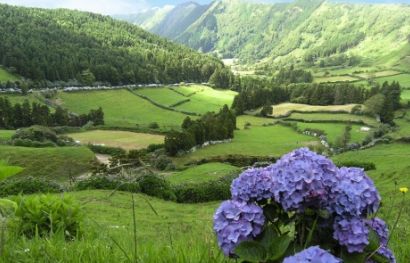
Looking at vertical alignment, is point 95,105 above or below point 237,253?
below

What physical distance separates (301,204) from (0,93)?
500ft

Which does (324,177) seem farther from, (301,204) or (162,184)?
(162,184)

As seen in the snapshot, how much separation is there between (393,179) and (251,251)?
3825 cm

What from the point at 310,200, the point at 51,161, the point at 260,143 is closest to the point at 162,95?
the point at 260,143

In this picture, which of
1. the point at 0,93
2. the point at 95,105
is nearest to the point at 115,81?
the point at 95,105

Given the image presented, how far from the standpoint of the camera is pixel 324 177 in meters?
4.02

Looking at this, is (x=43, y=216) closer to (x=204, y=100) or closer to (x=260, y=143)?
(x=260, y=143)

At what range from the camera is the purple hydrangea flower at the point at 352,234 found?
12.8 feet

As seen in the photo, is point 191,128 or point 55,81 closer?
point 191,128

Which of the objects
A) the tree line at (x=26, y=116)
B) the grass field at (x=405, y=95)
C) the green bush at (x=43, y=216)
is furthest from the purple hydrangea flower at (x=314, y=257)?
the grass field at (x=405, y=95)

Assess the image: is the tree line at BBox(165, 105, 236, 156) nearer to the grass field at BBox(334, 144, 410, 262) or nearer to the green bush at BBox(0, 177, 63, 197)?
the grass field at BBox(334, 144, 410, 262)

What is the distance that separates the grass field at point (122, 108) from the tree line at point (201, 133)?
18.4m

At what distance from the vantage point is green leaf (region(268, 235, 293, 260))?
13.2ft

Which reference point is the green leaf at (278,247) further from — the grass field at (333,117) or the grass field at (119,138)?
the grass field at (333,117)
